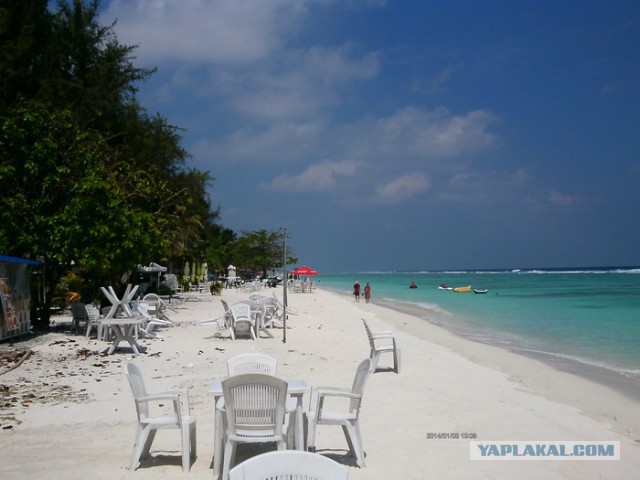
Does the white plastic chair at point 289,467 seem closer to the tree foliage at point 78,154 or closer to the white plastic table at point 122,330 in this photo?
the white plastic table at point 122,330

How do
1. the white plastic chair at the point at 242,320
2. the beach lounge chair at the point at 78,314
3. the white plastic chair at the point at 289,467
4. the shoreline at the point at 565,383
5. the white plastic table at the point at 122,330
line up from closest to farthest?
the white plastic chair at the point at 289,467, the shoreline at the point at 565,383, the white plastic table at the point at 122,330, the white plastic chair at the point at 242,320, the beach lounge chair at the point at 78,314

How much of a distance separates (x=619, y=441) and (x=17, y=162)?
15.6 m

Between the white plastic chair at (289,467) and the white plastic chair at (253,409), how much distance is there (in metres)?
1.92

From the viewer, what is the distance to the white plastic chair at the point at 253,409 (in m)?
4.59

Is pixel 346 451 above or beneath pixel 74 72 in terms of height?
beneath

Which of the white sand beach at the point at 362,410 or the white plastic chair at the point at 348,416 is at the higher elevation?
the white plastic chair at the point at 348,416

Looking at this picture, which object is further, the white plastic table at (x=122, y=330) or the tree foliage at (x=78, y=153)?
the tree foliage at (x=78, y=153)

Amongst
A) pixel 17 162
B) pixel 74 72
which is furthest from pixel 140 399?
pixel 74 72

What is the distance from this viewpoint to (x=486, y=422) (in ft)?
22.4

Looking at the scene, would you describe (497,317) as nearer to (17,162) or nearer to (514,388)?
(514,388)

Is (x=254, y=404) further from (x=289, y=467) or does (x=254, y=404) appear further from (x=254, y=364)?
(x=289, y=467)

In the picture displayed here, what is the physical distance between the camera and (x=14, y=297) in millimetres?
13570

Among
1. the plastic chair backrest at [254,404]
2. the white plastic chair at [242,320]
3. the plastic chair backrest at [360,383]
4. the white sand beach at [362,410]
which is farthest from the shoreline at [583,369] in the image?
the plastic chair backrest at [254,404]

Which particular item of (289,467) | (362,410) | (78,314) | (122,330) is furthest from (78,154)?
(289,467)
